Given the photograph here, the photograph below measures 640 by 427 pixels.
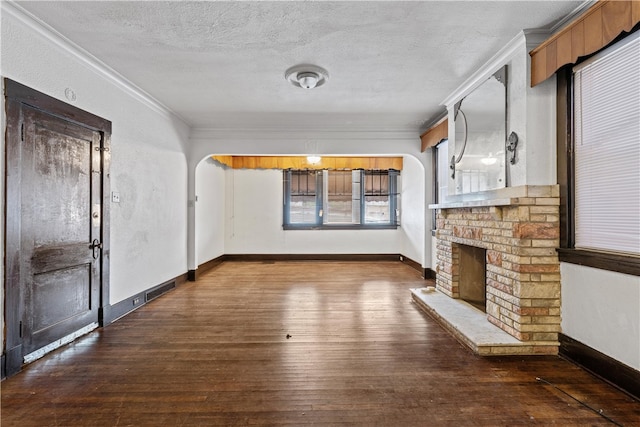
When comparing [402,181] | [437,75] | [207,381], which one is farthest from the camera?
[402,181]

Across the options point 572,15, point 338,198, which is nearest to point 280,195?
point 338,198

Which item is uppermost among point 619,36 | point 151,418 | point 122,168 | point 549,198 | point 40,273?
point 619,36

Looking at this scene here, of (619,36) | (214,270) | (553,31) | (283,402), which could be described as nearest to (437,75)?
(553,31)

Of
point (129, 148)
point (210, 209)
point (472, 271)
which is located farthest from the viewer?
point (210, 209)

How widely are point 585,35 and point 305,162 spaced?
5.31 m

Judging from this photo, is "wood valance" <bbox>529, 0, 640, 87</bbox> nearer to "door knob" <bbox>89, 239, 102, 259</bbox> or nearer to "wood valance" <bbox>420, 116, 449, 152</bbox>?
"wood valance" <bbox>420, 116, 449, 152</bbox>

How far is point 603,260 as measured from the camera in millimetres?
2121

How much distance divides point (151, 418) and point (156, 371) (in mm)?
577

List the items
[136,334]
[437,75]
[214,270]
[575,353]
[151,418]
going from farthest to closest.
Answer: [214,270], [437,75], [136,334], [575,353], [151,418]

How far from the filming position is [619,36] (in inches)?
79.4

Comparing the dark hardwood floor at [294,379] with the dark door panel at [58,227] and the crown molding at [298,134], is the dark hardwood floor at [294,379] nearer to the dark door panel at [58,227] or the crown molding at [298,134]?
the dark door panel at [58,227]

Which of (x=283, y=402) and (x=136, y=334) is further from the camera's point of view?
(x=136, y=334)

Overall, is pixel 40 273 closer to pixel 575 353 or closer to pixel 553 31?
pixel 575 353

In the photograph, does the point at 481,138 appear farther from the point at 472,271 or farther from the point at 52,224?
the point at 52,224
